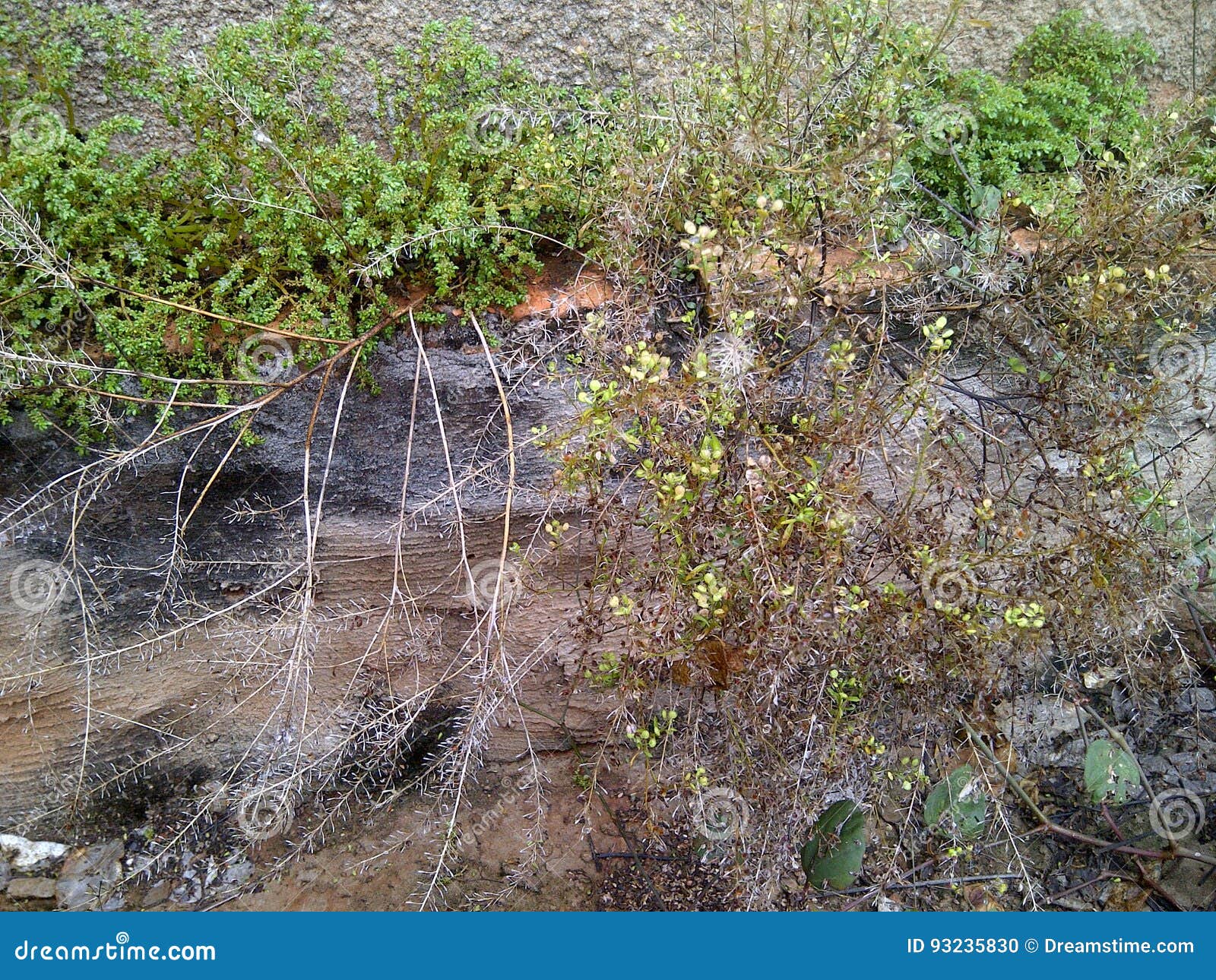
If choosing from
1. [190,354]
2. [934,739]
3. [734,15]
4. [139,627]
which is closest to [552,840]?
[934,739]

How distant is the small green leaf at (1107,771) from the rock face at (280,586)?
1.53 metres

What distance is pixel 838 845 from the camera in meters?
2.36

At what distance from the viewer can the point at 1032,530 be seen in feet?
7.72

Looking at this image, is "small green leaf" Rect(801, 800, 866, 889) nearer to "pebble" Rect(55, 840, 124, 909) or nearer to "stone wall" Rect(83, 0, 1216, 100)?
"stone wall" Rect(83, 0, 1216, 100)

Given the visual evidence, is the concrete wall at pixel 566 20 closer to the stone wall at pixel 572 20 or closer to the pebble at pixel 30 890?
the stone wall at pixel 572 20

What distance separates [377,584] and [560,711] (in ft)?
2.44

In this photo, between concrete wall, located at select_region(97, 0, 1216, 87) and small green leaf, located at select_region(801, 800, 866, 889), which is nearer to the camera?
small green leaf, located at select_region(801, 800, 866, 889)

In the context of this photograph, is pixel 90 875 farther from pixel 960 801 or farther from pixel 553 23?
pixel 553 23

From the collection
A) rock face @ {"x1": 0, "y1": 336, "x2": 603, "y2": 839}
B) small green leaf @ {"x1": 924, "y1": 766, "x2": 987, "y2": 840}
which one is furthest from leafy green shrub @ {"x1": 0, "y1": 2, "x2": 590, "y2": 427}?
small green leaf @ {"x1": 924, "y1": 766, "x2": 987, "y2": 840}

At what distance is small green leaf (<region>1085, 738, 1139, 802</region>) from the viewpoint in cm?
249

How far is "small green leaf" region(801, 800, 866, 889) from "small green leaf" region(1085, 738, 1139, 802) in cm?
74

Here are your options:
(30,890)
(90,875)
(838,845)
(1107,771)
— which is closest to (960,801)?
(838,845)

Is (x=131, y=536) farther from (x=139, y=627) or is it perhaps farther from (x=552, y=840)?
(x=552, y=840)

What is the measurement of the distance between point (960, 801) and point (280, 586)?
213 cm
